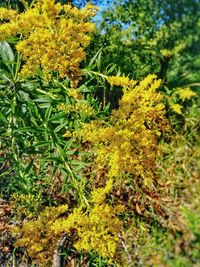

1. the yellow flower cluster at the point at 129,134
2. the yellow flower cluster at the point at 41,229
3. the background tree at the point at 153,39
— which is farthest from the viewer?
the background tree at the point at 153,39

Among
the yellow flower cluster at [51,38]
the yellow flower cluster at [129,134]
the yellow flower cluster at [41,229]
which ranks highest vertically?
the yellow flower cluster at [51,38]

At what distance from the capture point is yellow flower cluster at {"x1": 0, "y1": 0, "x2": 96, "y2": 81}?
6.52 ft

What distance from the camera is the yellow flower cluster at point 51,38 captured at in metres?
1.99

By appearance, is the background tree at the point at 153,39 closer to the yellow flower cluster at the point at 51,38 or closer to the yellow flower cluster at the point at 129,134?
the yellow flower cluster at the point at 51,38

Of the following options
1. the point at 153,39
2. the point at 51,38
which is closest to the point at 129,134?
the point at 51,38

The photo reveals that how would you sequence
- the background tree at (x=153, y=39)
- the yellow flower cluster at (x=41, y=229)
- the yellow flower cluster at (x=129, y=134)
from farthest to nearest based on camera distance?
the background tree at (x=153, y=39)
the yellow flower cluster at (x=41, y=229)
the yellow flower cluster at (x=129, y=134)

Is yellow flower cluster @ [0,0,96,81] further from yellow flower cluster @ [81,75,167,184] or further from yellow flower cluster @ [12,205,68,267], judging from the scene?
yellow flower cluster @ [12,205,68,267]

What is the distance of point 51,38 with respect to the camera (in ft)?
6.50

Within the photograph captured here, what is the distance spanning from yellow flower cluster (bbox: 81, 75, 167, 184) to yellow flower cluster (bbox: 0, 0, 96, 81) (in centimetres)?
26

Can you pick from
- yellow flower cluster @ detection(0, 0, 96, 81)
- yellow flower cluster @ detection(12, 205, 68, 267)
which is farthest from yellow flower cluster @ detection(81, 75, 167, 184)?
yellow flower cluster @ detection(12, 205, 68, 267)

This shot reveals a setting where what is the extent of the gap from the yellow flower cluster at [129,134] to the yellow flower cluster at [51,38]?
26 centimetres

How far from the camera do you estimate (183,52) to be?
16.7 feet

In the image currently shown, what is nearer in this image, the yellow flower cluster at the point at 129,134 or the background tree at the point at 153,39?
the yellow flower cluster at the point at 129,134

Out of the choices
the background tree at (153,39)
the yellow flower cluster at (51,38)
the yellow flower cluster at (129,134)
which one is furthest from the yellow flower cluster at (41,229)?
the background tree at (153,39)
